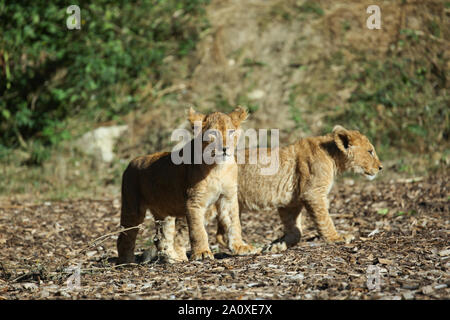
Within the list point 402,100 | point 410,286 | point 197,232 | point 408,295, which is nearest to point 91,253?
point 197,232

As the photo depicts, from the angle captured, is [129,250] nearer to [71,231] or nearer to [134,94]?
[71,231]

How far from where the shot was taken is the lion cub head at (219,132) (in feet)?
22.3

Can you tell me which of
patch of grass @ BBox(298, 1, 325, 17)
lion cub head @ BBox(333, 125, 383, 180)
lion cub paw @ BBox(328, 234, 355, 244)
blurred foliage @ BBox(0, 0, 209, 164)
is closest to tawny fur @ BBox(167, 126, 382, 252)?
lion cub head @ BBox(333, 125, 383, 180)

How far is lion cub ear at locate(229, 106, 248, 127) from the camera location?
23.3 ft

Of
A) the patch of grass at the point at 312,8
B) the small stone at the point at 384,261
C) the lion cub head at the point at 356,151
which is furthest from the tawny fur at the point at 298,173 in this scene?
the patch of grass at the point at 312,8

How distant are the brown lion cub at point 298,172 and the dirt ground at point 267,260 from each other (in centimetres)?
57

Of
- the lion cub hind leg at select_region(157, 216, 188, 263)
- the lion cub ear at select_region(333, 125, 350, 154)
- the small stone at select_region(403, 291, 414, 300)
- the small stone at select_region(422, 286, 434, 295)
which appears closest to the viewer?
the small stone at select_region(403, 291, 414, 300)

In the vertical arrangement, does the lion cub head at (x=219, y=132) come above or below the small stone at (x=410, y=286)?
above

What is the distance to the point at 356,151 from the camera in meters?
8.52

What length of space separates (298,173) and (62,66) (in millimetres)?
7920

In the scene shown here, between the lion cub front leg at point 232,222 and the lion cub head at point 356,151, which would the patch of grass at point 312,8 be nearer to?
the lion cub head at point 356,151

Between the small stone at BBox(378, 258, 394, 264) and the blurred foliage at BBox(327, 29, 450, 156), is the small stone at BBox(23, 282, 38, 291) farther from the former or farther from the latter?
the blurred foliage at BBox(327, 29, 450, 156)

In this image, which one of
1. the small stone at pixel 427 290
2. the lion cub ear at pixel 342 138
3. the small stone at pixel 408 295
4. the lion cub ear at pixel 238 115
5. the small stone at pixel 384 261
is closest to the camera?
the small stone at pixel 408 295

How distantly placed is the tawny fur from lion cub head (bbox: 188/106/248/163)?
58.9 inches
